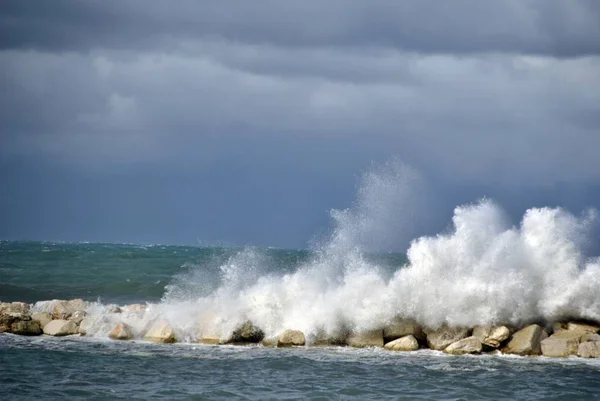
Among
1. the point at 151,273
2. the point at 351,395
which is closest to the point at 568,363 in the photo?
the point at 351,395

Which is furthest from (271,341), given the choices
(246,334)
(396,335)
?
(396,335)

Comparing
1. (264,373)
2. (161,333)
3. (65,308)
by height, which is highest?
(65,308)

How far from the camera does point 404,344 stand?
19.3m

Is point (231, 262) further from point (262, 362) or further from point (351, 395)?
point (351, 395)

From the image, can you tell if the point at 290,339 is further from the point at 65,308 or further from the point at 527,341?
the point at 65,308

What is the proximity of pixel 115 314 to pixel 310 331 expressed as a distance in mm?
5798

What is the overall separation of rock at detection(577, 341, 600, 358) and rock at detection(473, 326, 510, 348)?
1675 millimetres

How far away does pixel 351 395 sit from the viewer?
562 inches

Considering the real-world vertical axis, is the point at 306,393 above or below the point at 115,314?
below

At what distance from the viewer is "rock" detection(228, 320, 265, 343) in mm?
20312

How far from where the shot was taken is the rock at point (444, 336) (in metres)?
19.3

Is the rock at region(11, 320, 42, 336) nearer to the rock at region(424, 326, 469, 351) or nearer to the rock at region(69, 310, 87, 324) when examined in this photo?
the rock at region(69, 310, 87, 324)

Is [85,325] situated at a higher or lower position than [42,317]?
lower

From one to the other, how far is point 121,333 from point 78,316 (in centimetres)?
227
